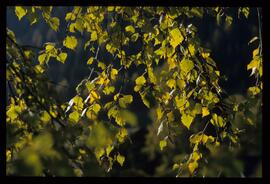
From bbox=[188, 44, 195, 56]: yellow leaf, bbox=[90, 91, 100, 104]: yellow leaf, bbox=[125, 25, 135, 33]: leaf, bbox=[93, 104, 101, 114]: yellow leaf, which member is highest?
bbox=[125, 25, 135, 33]: leaf

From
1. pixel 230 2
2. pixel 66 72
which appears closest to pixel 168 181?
pixel 230 2

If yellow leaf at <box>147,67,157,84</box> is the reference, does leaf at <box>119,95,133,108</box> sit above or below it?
below

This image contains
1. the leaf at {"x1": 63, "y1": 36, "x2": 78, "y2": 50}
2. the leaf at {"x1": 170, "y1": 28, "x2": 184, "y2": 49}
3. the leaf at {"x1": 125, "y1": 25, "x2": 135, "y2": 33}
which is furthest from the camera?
the leaf at {"x1": 125, "y1": 25, "x2": 135, "y2": 33}

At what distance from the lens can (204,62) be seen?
207cm

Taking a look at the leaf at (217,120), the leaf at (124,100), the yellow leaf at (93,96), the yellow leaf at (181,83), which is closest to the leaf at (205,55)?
the yellow leaf at (181,83)

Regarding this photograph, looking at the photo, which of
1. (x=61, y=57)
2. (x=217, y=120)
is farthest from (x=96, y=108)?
(x=217, y=120)

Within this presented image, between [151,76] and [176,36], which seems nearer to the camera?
[176,36]

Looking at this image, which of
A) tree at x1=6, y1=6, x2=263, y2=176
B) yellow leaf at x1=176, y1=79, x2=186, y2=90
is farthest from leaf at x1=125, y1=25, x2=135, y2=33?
yellow leaf at x1=176, y1=79, x2=186, y2=90

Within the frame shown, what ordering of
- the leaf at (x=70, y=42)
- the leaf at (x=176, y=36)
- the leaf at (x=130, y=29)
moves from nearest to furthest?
the leaf at (x=176, y=36) < the leaf at (x=70, y=42) < the leaf at (x=130, y=29)

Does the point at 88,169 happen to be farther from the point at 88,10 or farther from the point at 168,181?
the point at 88,10

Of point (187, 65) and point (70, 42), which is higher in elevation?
point (70, 42)

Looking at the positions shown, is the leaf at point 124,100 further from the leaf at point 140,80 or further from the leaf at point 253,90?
the leaf at point 253,90

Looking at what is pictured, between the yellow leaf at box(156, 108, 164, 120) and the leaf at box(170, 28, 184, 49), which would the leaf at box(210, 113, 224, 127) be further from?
the leaf at box(170, 28, 184, 49)

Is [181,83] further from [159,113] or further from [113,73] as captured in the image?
[113,73]
